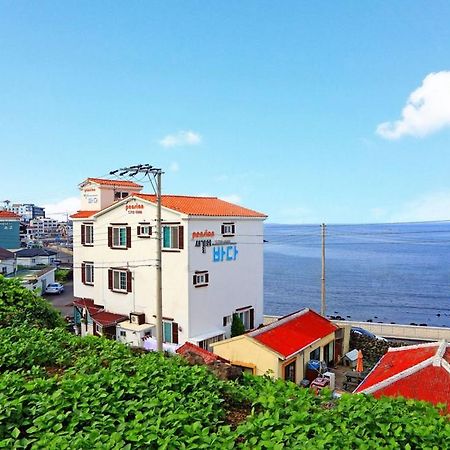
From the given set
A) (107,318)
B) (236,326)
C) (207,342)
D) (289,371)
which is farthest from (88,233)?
(289,371)

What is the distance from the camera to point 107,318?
2308 cm

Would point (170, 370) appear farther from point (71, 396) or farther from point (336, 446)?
point (336, 446)

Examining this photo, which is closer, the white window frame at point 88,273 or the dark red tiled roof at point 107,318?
the dark red tiled roof at point 107,318

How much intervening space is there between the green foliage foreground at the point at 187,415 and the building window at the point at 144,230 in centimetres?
1714

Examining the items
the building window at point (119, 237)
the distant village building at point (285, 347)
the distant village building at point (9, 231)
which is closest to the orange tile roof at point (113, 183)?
the building window at point (119, 237)

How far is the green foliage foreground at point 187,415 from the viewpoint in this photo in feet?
11.6

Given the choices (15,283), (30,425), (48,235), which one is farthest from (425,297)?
(48,235)

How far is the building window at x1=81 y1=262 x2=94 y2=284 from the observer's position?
84.3 ft

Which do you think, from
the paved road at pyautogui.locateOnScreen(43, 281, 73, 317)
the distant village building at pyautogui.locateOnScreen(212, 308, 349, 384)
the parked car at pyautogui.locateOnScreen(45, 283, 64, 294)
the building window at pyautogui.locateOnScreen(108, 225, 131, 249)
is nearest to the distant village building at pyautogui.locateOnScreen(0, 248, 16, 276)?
the parked car at pyautogui.locateOnScreen(45, 283, 64, 294)

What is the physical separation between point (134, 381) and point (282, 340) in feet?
44.7

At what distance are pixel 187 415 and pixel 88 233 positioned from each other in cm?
2318

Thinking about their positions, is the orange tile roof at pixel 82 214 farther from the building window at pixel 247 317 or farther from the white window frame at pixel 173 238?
the building window at pixel 247 317

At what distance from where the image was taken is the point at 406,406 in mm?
4680

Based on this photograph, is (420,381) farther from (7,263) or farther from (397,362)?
(7,263)
